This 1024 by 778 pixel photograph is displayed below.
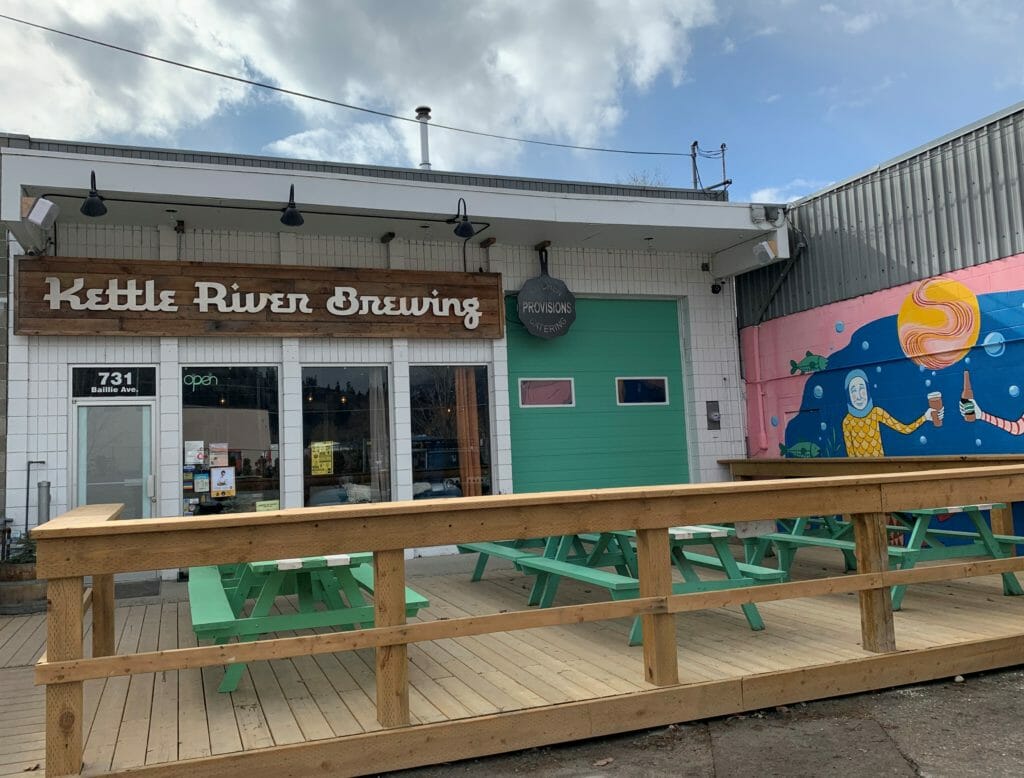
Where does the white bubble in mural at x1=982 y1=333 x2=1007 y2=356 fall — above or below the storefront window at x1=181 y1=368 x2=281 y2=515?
above

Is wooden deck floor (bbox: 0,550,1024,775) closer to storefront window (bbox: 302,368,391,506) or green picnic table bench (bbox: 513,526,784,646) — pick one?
green picnic table bench (bbox: 513,526,784,646)

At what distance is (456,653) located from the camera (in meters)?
4.84

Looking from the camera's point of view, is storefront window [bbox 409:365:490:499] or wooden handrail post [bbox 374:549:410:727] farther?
storefront window [bbox 409:365:490:499]

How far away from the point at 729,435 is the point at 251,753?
8428 mm

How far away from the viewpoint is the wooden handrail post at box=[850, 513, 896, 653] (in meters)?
4.37

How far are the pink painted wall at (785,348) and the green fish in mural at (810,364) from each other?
0.05 m

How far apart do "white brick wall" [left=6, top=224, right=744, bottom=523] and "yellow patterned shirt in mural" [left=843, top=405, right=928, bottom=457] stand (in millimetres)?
1638

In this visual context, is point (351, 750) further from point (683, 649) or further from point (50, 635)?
point (683, 649)

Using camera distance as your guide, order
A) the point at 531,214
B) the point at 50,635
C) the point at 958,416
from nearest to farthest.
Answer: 1. the point at 50,635
2. the point at 958,416
3. the point at 531,214

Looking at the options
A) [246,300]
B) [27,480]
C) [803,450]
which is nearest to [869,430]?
[803,450]

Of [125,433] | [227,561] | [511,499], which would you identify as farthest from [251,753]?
[125,433]

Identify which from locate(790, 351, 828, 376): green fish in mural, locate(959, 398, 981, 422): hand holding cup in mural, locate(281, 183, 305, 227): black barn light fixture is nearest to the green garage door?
locate(790, 351, 828, 376): green fish in mural

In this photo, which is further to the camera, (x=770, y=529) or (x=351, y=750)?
(x=770, y=529)

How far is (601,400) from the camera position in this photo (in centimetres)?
1018
